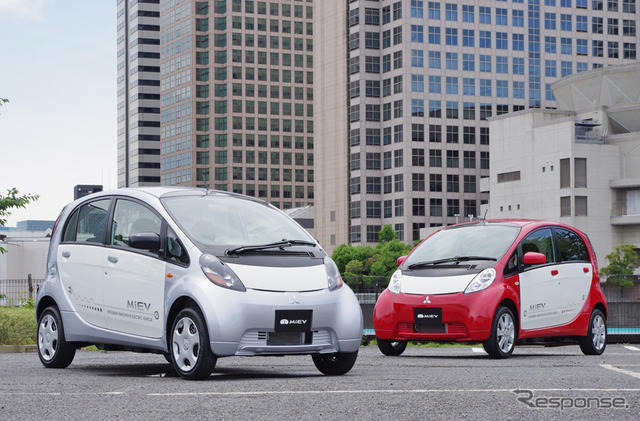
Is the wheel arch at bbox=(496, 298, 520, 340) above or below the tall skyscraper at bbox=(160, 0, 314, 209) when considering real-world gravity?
below

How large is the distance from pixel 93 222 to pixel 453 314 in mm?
4589

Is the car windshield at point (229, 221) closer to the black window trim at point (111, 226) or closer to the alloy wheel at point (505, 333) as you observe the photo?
the black window trim at point (111, 226)

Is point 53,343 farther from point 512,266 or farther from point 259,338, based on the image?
point 512,266

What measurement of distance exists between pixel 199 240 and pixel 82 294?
184 centimetres

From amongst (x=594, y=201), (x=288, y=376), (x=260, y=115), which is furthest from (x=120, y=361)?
(x=260, y=115)

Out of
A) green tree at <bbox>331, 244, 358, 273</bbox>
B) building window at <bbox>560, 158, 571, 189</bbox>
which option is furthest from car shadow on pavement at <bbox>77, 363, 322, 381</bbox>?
green tree at <bbox>331, 244, 358, 273</bbox>

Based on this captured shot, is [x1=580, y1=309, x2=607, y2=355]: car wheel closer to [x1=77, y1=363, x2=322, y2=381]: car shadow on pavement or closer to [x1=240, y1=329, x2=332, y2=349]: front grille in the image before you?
[x1=77, y1=363, x2=322, y2=381]: car shadow on pavement

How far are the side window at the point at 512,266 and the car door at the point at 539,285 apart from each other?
0.10 m

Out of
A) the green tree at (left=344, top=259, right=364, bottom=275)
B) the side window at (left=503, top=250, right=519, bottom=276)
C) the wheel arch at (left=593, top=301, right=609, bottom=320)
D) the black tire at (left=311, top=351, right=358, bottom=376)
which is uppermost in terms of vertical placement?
the side window at (left=503, top=250, right=519, bottom=276)

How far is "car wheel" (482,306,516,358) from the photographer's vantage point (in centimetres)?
1297

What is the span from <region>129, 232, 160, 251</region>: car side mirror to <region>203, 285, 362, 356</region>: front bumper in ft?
3.18

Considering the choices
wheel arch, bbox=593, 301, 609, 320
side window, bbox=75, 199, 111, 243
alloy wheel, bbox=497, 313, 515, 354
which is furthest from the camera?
wheel arch, bbox=593, 301, 609, 320

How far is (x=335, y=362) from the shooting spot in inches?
399

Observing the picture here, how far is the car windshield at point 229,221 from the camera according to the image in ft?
32.3
